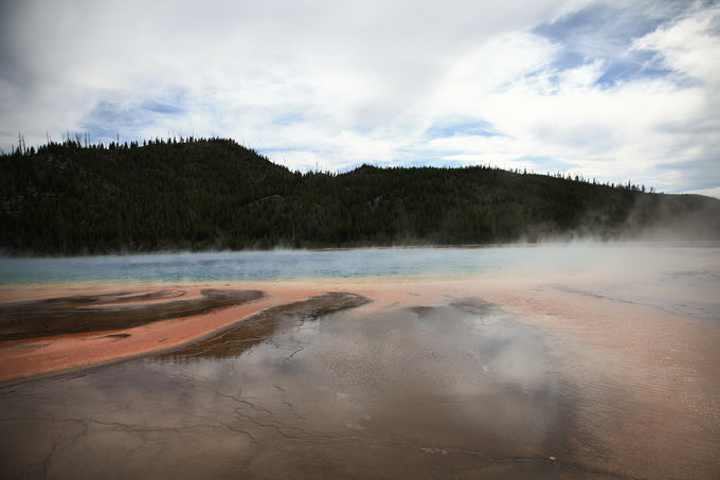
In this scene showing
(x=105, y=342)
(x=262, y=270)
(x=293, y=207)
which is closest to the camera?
(x=105, y=342)

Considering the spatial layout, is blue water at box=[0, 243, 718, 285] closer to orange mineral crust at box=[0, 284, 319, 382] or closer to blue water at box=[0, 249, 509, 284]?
blue water at box=[0, 249, 509, 284]

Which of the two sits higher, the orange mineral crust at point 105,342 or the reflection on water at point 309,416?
the reflection on water at point 309,416

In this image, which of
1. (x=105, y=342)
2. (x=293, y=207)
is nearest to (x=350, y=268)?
(x=105, y=342)

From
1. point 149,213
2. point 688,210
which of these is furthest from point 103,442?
point 688,210

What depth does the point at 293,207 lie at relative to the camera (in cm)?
11975

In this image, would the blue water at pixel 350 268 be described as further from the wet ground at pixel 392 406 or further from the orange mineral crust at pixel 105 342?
the wet ground at pixel 392 406

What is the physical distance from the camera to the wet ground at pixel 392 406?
4441 mm

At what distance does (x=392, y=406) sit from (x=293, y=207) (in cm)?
11631

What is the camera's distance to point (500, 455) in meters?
4.55

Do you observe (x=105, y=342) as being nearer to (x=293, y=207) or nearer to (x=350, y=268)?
(x=350, y=268)

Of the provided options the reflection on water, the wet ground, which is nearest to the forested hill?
the wet ground

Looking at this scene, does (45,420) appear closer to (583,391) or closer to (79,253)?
(583,391)

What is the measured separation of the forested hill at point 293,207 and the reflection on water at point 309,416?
94.6m

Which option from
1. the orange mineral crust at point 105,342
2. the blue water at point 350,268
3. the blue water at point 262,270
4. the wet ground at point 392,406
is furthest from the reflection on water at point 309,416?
the blue water at point 262,270
